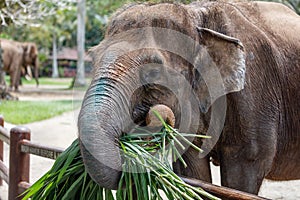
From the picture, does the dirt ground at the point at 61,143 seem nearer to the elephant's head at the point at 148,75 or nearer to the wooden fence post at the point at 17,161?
the elephant's head at the point at 148,75

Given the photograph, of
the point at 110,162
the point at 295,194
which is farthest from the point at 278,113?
the point at 295,194

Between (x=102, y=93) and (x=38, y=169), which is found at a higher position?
(x=102, y=93)

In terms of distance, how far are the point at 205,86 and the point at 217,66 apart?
14cm

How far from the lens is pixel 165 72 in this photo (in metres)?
2.85

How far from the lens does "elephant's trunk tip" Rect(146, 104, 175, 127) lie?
8.82ft

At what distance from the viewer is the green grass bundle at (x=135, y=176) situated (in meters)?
2.52

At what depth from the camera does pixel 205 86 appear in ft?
10.2

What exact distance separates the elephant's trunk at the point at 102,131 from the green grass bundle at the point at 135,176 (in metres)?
0.09

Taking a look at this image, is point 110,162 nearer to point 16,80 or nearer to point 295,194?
point 295,194

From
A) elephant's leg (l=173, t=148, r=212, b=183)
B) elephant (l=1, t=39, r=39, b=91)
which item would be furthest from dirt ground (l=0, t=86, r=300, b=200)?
elephant (l=1, t=39, r=39, b=91)

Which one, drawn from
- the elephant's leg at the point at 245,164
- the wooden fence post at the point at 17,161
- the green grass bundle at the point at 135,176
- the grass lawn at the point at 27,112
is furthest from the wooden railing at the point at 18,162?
the grass lawn at the point at 27,112

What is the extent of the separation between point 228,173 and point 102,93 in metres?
1.31

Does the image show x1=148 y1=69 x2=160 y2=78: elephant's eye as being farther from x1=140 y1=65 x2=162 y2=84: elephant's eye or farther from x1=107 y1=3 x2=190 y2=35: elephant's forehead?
x1=107 y1=3 x2=190 y2=35: elephant's forehead

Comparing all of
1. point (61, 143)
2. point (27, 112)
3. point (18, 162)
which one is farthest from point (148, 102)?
point (27, 112)
